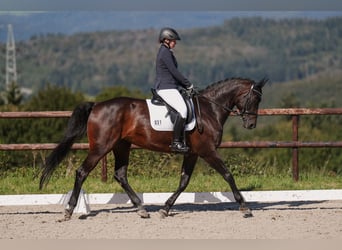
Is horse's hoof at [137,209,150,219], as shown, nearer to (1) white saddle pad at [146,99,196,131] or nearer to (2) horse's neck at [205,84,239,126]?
(1) white saddle pad at [146,99,196,131]

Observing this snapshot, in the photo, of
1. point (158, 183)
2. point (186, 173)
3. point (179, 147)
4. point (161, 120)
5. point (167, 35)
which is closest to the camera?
point (167, 35)

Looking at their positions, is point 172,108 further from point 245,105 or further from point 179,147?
point 245,105

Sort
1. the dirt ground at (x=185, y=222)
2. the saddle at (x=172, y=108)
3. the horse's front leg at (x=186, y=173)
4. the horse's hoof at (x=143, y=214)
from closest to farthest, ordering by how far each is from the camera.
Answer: the dirt ground at (x=185, y=222), the horse's hoof at (x=143, y=214), the saddle at (x=172, y=108), the horse's front leg at (x=186, y=173)

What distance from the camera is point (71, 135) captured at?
834cm

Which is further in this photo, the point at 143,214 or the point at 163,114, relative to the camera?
the point at 163,114

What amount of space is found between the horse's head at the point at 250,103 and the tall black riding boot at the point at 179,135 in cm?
80

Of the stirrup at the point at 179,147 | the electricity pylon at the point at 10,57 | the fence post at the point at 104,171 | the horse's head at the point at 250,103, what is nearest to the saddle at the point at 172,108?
the stirrup at the point at 179,147

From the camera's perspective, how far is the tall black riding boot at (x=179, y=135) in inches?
321

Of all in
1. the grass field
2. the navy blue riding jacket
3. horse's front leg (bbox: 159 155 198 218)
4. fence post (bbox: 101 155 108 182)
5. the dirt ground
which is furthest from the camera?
fence post (bbox: 101 155 108 182)

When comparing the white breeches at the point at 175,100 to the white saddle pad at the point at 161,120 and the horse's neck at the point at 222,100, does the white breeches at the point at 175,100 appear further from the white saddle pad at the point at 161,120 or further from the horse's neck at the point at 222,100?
the horse's neck at the point at 222,100

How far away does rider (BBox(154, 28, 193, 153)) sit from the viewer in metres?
8.03

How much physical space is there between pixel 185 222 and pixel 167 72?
1.67 m

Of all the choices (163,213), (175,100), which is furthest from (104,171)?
(175,100)

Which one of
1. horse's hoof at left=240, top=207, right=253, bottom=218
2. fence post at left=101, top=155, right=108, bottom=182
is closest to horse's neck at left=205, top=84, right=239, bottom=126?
horse's hoof at left=240, top=207, right=253, bottom=218
